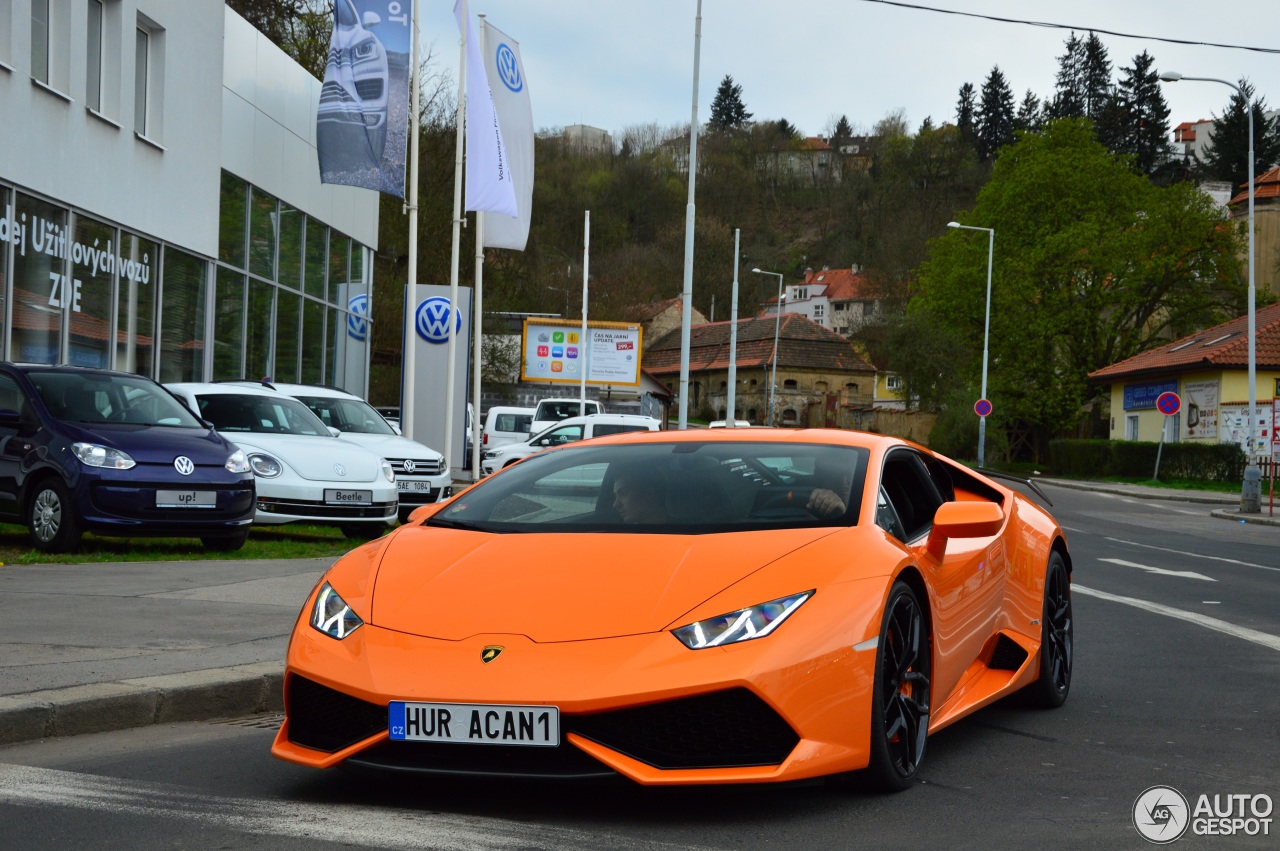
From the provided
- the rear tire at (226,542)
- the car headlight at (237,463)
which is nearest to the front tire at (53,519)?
the rear tire at (226,542)

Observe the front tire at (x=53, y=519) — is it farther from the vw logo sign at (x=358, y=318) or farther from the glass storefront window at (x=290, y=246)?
the vw logo sign at (x=358, y=318)

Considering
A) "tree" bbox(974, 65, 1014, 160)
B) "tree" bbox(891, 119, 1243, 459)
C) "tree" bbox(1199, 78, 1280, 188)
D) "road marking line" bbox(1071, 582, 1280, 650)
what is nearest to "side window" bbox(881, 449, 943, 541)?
"road marking line" bbox(1071, 582, 1280, 650)

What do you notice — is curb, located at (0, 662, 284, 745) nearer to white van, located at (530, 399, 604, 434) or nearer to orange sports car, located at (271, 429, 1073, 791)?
orange sports car, located at (271, 429, 1073, 791)

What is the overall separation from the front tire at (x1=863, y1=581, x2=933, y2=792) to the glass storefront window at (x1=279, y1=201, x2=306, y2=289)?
81.8ft

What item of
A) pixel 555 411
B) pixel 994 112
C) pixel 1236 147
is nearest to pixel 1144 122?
pixel 1236 147

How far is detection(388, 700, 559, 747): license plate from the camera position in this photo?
4270 millimetres

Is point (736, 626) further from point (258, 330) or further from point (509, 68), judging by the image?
point (258, 330)

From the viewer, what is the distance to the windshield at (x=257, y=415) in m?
16.4

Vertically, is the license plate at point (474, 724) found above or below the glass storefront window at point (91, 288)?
below

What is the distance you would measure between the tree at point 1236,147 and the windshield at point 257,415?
94612 millimetres

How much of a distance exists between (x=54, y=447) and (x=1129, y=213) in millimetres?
54630

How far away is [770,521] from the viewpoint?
5.31m

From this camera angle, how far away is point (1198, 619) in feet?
36.1

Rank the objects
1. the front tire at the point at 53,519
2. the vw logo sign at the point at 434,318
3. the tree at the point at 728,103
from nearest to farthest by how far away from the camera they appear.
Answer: the front tire at the point at 53,519 < the vw logo sign at the point at 434,318 < the tree at the point at 728,103
